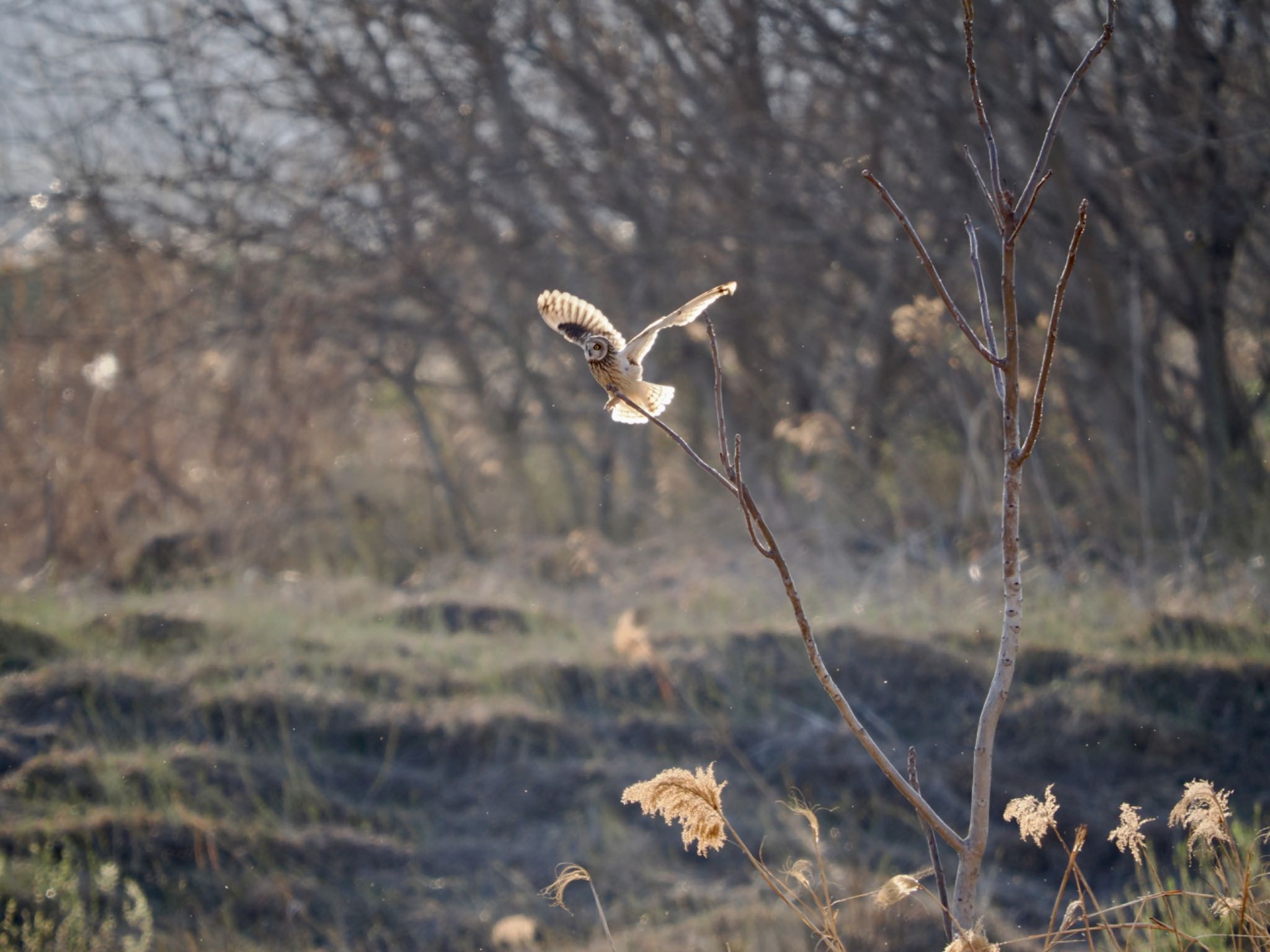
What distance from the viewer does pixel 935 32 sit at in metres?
6.72

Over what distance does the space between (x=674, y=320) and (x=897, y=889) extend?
1003 millimetres

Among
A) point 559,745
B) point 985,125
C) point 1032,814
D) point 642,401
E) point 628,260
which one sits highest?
point 628,260

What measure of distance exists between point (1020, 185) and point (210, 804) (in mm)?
5609

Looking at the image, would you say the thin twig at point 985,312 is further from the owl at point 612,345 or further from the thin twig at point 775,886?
the thin twig at point 775,886

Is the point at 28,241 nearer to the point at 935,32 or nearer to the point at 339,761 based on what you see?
the point at 339,761

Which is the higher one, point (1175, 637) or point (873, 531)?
point (873, 531)

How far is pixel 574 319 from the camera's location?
2.08 metres

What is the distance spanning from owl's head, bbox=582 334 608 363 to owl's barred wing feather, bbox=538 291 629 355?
35 millimetres

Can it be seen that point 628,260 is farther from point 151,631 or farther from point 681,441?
point 681,441

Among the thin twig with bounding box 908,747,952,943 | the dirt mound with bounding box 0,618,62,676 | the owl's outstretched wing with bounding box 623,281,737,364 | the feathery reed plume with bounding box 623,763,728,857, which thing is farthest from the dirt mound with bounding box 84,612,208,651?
the thin twig with bounding box 908,747,952,943

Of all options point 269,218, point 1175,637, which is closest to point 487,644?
point 1175,637

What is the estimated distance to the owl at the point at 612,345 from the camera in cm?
199

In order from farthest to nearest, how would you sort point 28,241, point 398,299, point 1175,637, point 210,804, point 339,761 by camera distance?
point 398,299 → point 28,241 → point 1175,637 → point 339,761 → point 210,804

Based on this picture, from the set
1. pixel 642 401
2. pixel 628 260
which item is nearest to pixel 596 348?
pixel 642 401
